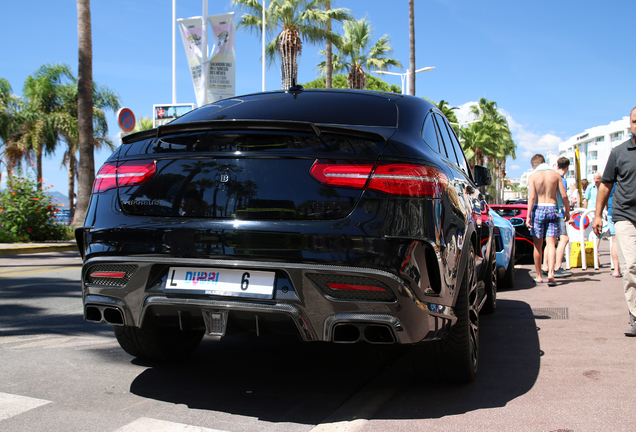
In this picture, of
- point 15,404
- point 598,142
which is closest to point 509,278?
point 15,404

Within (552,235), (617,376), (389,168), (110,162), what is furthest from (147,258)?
(552,235)

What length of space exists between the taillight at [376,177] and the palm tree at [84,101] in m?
15.5

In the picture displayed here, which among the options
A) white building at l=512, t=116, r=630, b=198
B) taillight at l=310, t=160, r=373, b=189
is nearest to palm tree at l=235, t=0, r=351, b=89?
taillight at l=310, t=160, r=373, b=189

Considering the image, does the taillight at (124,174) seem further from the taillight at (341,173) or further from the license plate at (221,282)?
the taillight at (341,173)

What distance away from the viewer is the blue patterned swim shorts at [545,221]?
8461mm

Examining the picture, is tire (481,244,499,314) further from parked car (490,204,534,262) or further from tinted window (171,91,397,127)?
parked car (490,204,534,262)

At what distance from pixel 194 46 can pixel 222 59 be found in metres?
1.08

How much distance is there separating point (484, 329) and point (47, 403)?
3571 mm

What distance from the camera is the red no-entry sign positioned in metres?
14.7

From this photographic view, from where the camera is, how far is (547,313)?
5.91 metres

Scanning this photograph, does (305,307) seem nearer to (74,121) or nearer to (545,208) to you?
(545,208)

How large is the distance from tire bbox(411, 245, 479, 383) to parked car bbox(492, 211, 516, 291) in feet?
13.0

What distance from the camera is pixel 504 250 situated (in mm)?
7398

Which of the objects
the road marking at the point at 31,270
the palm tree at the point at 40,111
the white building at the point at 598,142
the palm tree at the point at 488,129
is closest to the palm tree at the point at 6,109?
the palm tree at the point at 40,111
